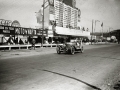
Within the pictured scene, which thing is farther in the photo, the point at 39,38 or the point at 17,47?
the point at 39,38

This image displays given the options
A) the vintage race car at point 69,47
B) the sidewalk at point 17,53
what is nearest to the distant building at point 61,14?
the sidewalk at point 17,53

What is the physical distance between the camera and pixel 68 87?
3896 mm

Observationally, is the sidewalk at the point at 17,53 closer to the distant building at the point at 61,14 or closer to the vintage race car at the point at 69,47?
the vintage race car at the point at 69,47

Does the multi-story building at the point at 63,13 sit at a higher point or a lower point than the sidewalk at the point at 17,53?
higher

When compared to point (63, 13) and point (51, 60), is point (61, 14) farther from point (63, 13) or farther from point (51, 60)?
point (51, 60)

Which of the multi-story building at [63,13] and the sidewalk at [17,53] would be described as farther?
the multi-story building at [63,13]

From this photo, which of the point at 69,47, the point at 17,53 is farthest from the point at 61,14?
the point at 69,47

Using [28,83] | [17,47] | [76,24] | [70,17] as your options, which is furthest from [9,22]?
[76,24]

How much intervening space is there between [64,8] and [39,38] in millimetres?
82080

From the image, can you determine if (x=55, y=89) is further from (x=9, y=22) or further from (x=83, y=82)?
(x=9, y=22)

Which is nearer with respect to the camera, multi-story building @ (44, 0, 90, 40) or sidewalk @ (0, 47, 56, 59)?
sidewalk @ (0, 47, 56, 59)

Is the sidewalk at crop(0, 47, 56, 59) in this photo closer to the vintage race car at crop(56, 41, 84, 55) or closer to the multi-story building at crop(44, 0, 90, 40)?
the vintage race car at crop(56, 41, 84, 55)

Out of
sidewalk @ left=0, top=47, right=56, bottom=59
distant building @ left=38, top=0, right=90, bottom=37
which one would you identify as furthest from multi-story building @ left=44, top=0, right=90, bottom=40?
sidewalk @ left=0, top=47, right=56, bottom=59

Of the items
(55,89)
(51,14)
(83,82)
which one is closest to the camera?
(55,89)
